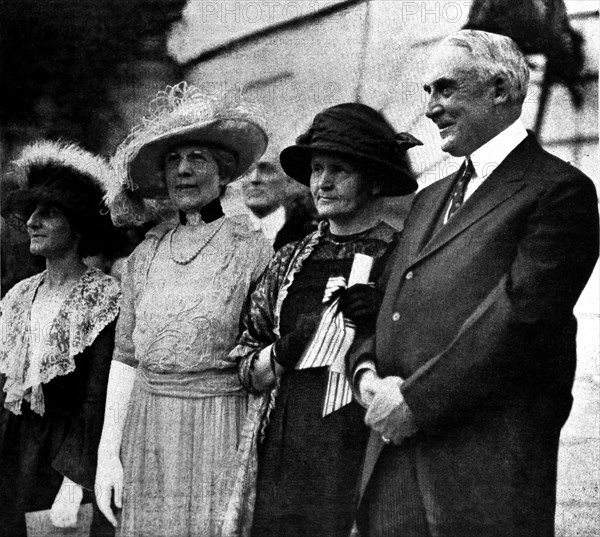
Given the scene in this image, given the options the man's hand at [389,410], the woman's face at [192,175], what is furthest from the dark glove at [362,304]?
the woman's face at [192,175]

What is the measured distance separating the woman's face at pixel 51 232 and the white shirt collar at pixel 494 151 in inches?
71.1

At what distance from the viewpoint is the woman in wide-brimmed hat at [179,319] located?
487 cm

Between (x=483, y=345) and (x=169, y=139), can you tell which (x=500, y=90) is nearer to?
(x=483, y=345)

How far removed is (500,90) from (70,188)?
1891 mm

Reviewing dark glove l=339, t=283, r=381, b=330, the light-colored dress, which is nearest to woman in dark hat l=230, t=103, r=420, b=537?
dark glove l=339, t=283, r=381, b=330

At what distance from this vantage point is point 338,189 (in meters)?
4.82

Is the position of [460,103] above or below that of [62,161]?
above

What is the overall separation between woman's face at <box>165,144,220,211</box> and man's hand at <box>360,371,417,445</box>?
1.07 meters

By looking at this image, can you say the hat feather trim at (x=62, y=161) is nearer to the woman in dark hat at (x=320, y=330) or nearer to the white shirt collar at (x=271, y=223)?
the white shirt collar at (x=271, y=223)

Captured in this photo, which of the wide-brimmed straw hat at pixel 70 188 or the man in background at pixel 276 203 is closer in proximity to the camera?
the man in background at pixel 276 203

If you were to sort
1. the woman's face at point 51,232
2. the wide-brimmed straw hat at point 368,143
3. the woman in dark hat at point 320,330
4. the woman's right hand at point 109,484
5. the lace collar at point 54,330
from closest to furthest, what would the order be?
the woman in dark hat at point 320,330 < the wide-brimmed straw hat at point 368,143 < the woman's right hand at point 109,484 < the lace collar at point 54,330 < the woman's face at point 51,232

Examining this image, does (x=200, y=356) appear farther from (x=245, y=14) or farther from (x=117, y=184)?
(x=245, y=14)

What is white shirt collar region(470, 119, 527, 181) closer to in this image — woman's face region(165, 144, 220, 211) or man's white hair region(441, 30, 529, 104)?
man's white hair region(441, 30, 529, 104)

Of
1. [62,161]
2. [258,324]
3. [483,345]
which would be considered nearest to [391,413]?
[483,345]
